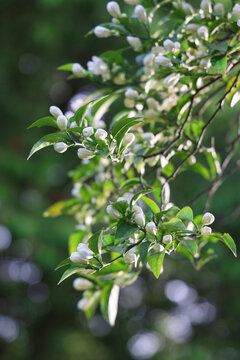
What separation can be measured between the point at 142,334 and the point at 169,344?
11.2 inches

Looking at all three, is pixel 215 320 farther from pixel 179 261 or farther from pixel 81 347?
pixel 81 347

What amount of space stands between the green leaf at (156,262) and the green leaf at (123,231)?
0.14ft

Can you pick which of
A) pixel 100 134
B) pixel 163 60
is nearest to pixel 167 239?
pixel 100 134

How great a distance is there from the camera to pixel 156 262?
1.75 ft

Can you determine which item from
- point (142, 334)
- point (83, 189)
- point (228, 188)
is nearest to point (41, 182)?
point (228, 188)

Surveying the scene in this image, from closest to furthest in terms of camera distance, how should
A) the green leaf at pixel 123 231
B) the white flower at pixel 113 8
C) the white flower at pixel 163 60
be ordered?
the green leaf at pixel 123 231, the white flower at pixel 163 60, the white flower at pixel 113 8

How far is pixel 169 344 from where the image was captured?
412 cm

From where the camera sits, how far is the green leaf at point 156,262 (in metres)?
0.53

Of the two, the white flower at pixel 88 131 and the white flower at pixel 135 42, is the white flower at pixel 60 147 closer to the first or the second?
the white flower at pixel 88 131

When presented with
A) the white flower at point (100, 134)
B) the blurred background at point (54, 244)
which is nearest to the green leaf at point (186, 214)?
the white flower at point (100, 134)

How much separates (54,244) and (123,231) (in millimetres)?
2670

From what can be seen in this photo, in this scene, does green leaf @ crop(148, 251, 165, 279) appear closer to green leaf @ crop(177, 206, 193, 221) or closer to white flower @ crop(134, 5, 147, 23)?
green leaf @ crop(177, 206, 193, 221)

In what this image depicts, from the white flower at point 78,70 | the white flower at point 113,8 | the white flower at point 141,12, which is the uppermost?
the white flower at point 113,8

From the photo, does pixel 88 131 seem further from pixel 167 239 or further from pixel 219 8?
pixel 219 8
